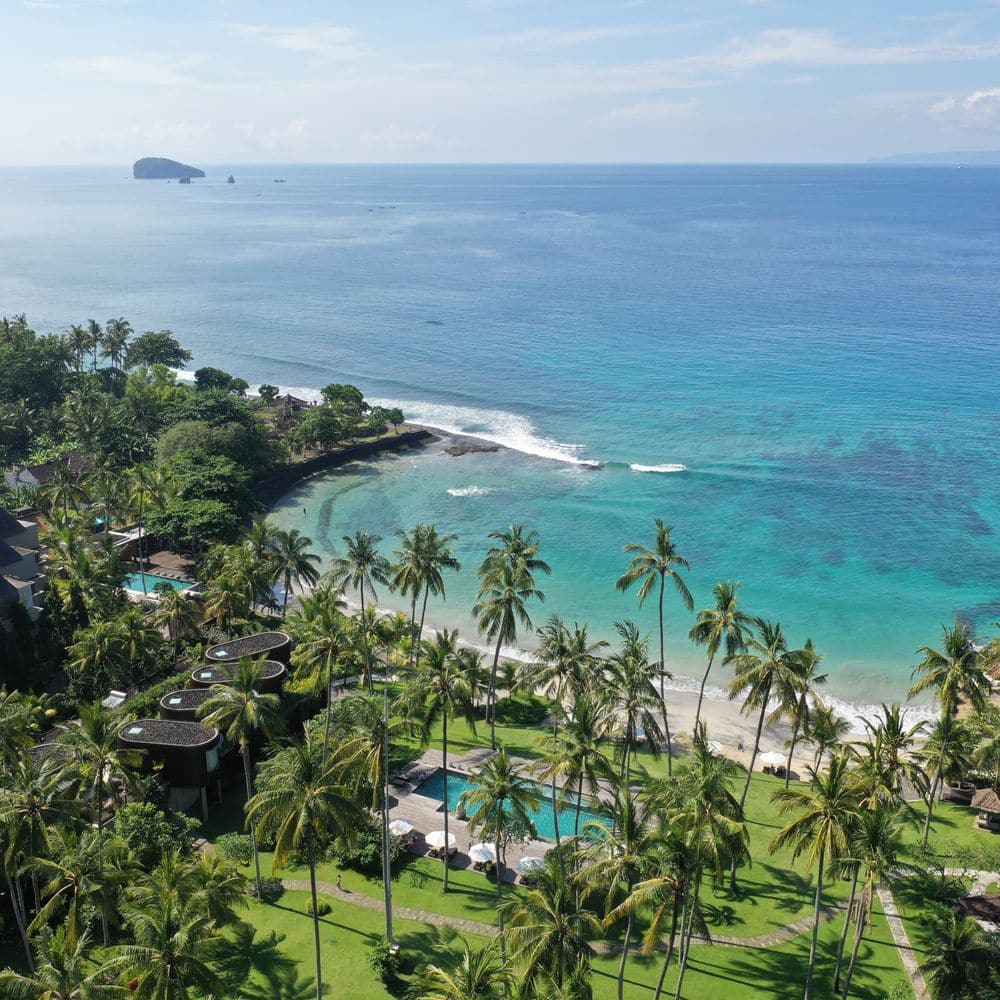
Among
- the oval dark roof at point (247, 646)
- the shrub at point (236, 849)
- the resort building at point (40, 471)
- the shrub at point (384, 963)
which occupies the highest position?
the resort building at point (40, 471)

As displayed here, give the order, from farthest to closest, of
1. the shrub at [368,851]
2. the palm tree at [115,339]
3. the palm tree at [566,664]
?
1. the palm tree at [115,339]
2. the palm tree at [566,664]
3. the shrub at [368,851]

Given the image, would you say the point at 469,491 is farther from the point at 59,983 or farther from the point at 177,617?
the point at 59,983

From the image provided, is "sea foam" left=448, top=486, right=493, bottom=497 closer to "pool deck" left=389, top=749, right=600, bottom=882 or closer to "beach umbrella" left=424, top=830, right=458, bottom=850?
"pool deck" left=389, top=749, right=600, bottom=882

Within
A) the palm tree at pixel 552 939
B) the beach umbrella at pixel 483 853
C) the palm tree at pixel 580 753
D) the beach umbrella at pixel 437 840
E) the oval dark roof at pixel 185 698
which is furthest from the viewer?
the oval dark roof at pixel 185 698

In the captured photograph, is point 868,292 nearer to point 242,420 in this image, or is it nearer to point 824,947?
point 242,420

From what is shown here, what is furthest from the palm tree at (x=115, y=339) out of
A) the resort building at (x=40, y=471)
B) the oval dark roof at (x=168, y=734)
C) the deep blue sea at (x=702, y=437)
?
the oval dark roof at (x=168, y=734)

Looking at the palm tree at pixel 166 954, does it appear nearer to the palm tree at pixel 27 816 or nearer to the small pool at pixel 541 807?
the palm tree at pixel 27 816

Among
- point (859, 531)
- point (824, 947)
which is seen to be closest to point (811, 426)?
point (859, 531)
